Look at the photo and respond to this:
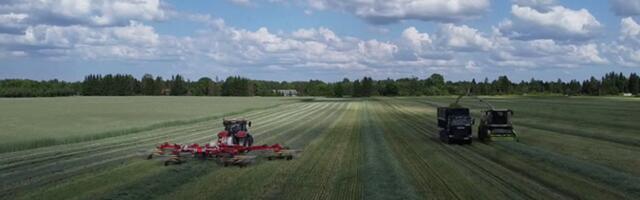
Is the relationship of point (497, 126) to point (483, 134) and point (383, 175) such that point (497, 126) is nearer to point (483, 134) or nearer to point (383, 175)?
point (483, 134)

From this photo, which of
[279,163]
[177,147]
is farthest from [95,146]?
[279,163]

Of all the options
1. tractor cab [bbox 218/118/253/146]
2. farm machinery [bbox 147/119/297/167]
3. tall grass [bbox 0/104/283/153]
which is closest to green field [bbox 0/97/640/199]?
farm machinery [bbox 147/119/297/167]

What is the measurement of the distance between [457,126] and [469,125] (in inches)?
21.7

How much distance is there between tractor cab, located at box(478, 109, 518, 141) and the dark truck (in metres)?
1.40

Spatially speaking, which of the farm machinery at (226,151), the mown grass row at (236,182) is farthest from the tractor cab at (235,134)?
the mown grass row at (236,182)

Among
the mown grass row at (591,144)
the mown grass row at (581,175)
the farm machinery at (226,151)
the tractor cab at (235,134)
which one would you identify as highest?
the tractor cab at (235,134)

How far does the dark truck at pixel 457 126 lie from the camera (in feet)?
90.1

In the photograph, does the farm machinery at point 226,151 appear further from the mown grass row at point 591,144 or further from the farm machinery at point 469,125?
the mown grass row at point 591,144

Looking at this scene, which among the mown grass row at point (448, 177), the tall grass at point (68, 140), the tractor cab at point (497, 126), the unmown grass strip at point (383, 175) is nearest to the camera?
the unmown grass strip at point (383, 175)

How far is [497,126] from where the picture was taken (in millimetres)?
28906

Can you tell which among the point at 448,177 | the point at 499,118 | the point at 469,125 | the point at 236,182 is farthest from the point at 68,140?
the point at 499,118

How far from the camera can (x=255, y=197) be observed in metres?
13.7

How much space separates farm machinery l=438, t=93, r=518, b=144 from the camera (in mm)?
27484

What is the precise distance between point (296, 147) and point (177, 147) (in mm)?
5977
